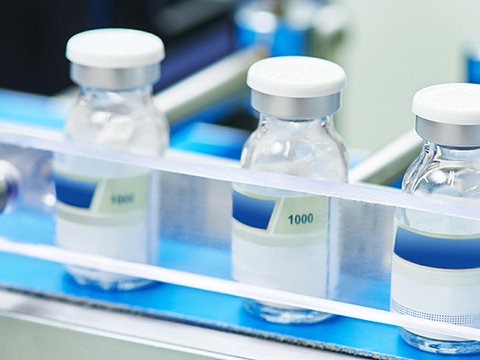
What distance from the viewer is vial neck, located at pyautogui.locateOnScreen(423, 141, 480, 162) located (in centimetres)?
63

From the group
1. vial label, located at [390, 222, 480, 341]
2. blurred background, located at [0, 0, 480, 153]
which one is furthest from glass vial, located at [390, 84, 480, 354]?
blurred background, located at [0, 0, 480, 153]

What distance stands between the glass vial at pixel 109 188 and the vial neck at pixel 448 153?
0.17 meters

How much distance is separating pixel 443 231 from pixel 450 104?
0.07 m

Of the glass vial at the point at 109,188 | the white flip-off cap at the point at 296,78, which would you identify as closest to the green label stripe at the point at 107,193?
the glass vial at the point at 109,188

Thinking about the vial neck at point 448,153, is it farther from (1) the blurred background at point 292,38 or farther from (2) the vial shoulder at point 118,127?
(1) the blurred background at point 292,38

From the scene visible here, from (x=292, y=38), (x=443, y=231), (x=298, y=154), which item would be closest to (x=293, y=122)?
(x=298, y=154)

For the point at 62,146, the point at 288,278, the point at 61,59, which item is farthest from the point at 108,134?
the point at 61,59

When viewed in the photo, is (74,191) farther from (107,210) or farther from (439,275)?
(439,275)

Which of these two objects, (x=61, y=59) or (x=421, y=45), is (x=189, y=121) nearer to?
(x=61, y=59)

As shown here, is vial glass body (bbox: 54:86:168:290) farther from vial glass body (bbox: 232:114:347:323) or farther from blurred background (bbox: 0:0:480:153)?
blurred background (bbox: 0:0:480:153)

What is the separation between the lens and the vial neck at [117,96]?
75 centimetres

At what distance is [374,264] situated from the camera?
0.64 meters

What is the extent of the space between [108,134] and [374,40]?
4.24 ft

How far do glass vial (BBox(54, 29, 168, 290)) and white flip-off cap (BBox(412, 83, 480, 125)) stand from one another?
0.59ft
